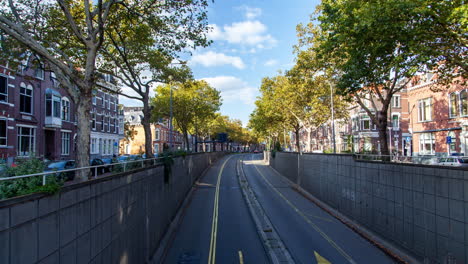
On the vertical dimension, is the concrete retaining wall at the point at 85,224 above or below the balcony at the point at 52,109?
below

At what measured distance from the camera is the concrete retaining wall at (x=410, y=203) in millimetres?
9695

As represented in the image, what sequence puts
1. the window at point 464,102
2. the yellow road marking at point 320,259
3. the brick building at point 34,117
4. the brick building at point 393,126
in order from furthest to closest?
the brick building at point 393,126
the window at point 464,102
the brick building at point 34,117
the yellow road marking at point 320,259

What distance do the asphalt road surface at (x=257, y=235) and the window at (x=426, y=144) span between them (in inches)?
771

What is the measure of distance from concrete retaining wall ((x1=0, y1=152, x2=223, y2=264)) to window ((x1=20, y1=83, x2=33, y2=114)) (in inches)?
979

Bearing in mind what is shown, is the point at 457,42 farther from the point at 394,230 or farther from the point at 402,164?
the point at 394,230

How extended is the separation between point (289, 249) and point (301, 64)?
14750mm

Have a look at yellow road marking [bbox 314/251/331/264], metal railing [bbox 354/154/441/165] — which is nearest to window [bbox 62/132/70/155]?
metal railing [bbox 354/154/441/165]

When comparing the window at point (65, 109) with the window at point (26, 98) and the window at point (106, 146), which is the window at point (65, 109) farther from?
the window at point (106, 146)

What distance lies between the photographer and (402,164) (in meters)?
13.1

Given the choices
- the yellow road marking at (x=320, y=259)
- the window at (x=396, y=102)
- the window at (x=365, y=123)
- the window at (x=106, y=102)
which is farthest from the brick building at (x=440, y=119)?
the window at (x=106, y=102)

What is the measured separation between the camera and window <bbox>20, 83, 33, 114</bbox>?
1232 inches

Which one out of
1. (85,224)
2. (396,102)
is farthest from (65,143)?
(396,102)

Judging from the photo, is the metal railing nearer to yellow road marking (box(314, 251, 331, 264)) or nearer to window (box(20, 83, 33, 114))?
yellow road marking (box(314, 251, 331, 264))

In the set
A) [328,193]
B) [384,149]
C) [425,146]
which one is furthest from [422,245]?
[425,146]
